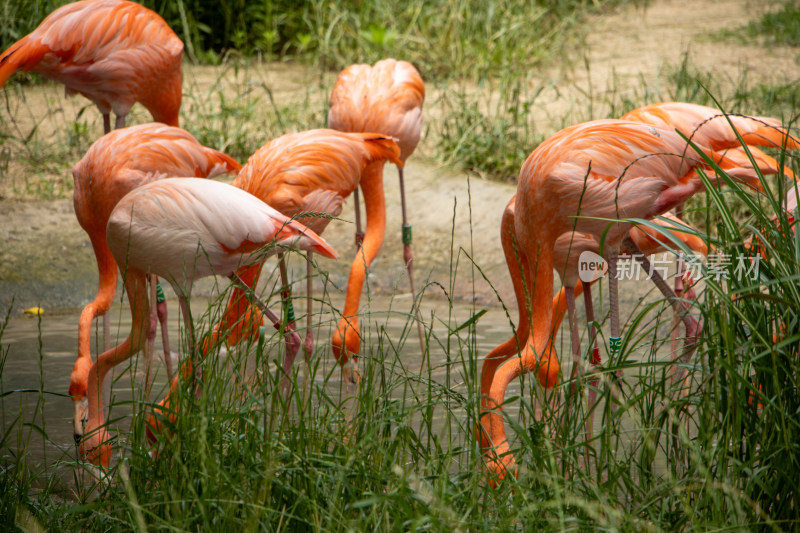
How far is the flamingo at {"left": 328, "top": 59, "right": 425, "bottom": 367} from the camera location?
3.82m

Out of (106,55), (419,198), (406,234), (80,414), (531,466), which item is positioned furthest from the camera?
(419,198)

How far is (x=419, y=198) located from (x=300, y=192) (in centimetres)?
177

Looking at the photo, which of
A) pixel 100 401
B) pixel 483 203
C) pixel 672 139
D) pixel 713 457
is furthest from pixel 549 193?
pixel 483 203

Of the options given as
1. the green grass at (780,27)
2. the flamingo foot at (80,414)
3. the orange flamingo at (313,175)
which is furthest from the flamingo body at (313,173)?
the green grass at (780,27)

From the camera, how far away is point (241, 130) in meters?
5.48

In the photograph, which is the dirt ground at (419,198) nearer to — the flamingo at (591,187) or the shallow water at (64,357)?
the shallow water at (64,357)

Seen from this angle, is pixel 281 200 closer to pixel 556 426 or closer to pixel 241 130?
pixel 556 426

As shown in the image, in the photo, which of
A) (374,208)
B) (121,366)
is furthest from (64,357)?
(374,208)

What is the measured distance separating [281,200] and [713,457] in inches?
75.8

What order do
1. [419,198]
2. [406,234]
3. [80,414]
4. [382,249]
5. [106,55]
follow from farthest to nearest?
[419,198]
[382,249]
[406,234]
[106,55]
[80,414]

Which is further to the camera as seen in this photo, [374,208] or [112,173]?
[374,208]

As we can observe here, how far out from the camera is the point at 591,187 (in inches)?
99.7

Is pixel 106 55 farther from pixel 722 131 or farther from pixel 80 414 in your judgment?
pixel 722 131

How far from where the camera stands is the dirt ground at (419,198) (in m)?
4.19
